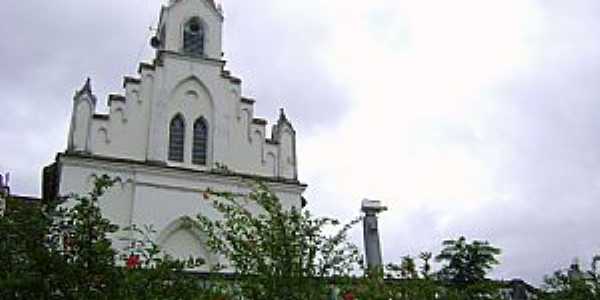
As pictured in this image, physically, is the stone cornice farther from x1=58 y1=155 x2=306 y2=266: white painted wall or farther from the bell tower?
the bell tower

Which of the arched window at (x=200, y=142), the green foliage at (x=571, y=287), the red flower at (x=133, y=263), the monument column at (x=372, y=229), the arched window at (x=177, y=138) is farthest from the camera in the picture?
the arched window at (x=200, y=142)

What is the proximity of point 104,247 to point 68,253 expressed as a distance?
0.53 m

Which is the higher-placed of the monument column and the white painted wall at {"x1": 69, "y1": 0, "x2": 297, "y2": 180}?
the white painted wall at {"x1": 69, "y1": 0, "x2": 297, "y2": 180}

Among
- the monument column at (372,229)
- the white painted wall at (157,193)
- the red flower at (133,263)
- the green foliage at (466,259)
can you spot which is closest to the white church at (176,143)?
the white painted wall at (157,193)

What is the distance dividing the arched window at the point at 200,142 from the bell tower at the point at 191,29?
300cm

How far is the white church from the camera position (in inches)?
1099

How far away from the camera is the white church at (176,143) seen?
27906 millimetres

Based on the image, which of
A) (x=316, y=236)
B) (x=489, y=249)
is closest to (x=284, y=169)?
(x=489, y=249)

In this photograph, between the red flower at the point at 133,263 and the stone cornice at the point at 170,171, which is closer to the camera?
the red flower at the point at 133,263

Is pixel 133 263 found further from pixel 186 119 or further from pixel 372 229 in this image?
pixel 186 119

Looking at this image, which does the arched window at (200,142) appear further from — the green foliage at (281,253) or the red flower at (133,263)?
the red flower at (133,263)

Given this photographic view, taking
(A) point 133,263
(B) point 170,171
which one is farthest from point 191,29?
(A) point 133,263

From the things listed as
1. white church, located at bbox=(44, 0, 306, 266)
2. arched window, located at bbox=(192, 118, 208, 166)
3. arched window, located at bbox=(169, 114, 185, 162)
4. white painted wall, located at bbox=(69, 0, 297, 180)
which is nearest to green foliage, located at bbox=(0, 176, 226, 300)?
white church, located at bbox=(44, 0, 306, 266)

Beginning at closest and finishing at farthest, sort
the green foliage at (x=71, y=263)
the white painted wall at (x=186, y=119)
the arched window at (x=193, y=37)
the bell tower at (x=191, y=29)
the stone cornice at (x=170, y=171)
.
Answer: the green foliage at (x=71, y=263) < the stone cornice at (x=170, y=171) < the white painted wall at (x=186, y=119) < the bell tower at (x=191, y=29) < the arched window at (x=193, y=37)
